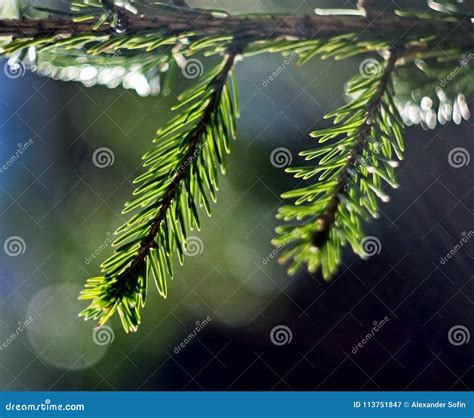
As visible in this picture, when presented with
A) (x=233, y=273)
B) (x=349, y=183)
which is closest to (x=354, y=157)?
(x=349, y=183)

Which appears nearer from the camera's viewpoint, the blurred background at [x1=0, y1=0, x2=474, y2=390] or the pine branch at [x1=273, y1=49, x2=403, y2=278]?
the pine branch at [x1=273, y1=49, x2=403, y2=278]

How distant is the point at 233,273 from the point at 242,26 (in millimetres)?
212

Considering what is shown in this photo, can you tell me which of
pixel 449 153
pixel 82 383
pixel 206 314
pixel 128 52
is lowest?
pixel 82 383

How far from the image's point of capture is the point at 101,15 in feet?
1.14

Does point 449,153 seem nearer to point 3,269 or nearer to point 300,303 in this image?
point 300,303

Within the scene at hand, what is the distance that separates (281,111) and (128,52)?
17 centimetres

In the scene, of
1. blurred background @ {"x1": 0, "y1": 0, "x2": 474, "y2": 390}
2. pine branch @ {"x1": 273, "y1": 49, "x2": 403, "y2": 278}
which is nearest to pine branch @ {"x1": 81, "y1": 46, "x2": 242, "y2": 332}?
pine branch @ {"x1": 273, "y1": 49, "x2": 403, "y2": 278}

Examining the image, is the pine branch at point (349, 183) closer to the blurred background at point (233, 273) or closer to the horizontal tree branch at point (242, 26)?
the horizontal tree branch at point (242, 26)

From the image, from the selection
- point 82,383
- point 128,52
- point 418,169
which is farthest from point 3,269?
point 418,169

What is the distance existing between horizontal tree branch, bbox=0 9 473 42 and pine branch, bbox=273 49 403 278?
0.02 metres

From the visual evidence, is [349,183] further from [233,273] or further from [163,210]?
[233,273]

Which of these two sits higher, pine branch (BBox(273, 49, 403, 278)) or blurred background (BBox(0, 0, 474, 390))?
pine branch (BBox(273, 49, 403, 278))

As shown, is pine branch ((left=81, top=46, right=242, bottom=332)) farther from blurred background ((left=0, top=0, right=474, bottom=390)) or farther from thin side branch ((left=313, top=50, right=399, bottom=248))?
blurred background ((left=0, top=0, right=474, bottom=390))

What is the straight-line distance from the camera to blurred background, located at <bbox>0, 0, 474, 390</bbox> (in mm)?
488
